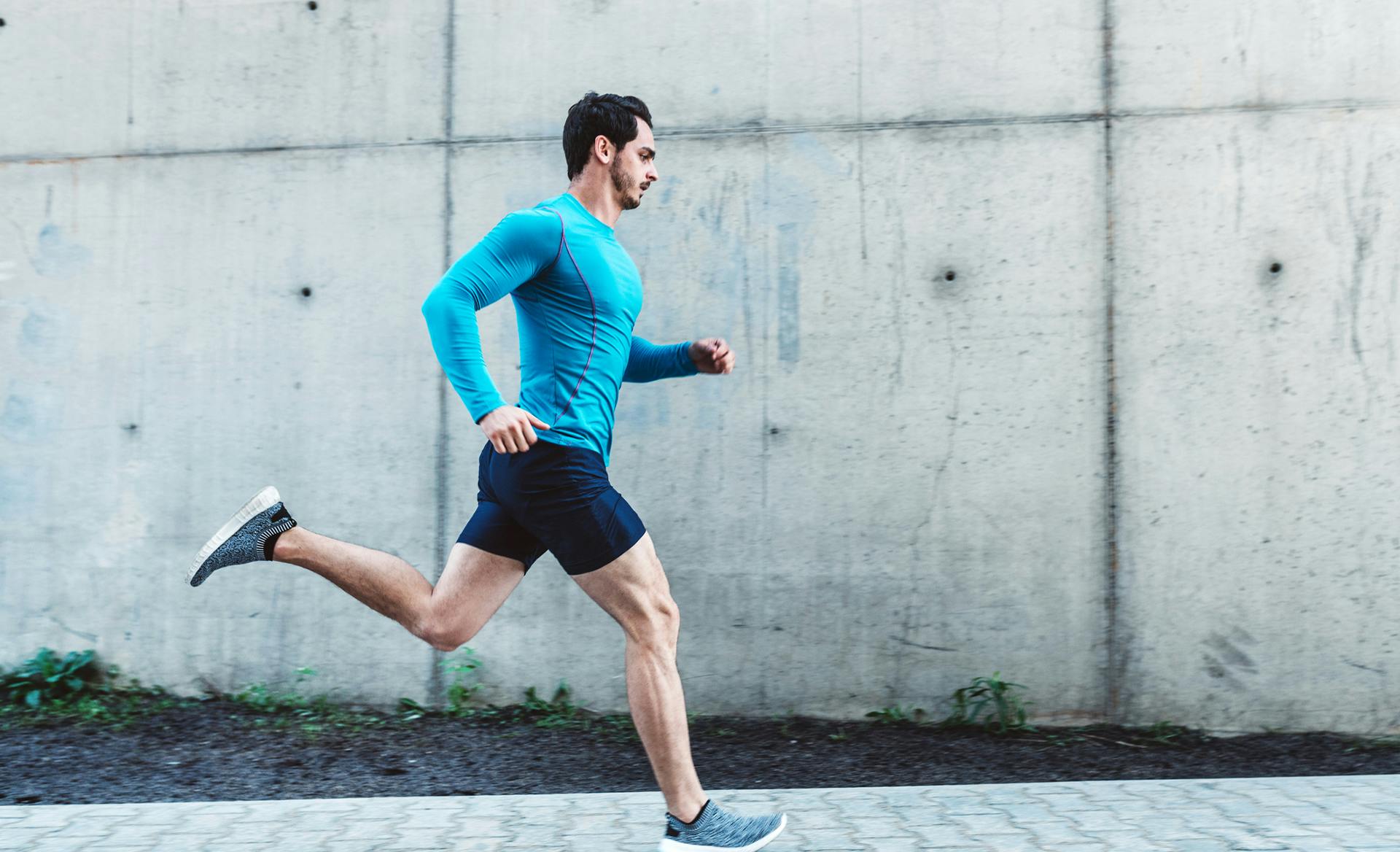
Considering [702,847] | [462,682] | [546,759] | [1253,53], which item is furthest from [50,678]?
[1253,53]

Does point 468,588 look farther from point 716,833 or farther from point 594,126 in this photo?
point 594,126

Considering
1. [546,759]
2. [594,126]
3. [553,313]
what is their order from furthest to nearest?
1. [546,759]
2. [594,126]
3. [553,313]

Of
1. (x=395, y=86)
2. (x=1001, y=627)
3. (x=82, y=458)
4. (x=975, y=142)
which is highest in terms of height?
(x=395, y=86)

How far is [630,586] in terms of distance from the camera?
2.78m

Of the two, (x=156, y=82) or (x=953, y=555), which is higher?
(x=156, y=82)

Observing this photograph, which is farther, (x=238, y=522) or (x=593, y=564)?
(x=238, y=522)

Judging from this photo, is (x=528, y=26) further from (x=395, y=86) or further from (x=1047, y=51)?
(x=1047, y=51)

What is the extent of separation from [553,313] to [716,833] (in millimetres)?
1377

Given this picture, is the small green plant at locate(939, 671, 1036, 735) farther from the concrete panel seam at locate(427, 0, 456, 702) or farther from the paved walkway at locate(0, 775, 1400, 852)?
the concrete panel seam at locate(427, 0, 456, 702)

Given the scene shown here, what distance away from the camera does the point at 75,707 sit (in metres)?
4.45

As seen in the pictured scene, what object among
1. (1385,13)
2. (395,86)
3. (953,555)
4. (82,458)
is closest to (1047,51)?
(1385,13)

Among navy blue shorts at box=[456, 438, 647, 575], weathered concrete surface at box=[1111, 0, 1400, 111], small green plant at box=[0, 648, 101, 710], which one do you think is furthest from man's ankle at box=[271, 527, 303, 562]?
weathered concrete surface at box=[1111, 0, 1400, 111]

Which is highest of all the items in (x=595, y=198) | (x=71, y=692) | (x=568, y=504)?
(x=595, y=198)

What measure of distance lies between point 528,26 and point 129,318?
207cm
